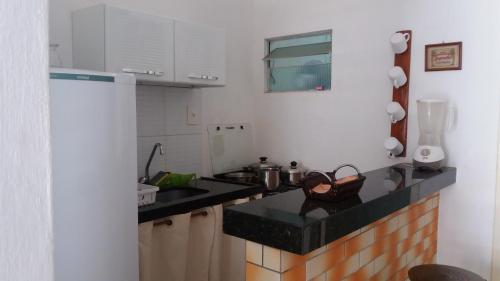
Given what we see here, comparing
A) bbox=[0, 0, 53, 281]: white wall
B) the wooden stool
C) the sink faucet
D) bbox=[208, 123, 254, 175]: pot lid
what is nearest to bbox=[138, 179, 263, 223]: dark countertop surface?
the sink faucet

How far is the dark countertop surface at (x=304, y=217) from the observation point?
3.30 ft

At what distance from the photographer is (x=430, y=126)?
220 cm

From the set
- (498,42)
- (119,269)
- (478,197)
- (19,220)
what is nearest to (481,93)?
(498,42)

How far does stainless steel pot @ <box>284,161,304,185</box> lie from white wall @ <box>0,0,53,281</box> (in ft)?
8.44

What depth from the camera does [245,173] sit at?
3273 millimetres

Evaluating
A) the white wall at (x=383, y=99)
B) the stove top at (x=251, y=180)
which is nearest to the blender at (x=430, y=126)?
the white wall at (x=383, y=99)

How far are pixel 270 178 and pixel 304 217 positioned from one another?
6.32ft

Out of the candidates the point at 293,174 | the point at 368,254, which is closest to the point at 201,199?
the point at 293,174

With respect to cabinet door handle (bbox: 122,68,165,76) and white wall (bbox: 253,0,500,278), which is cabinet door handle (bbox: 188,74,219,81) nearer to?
cabinet door handle (bbox: 122,68,165,76)

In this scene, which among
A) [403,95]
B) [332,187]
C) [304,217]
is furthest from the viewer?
[403,95]

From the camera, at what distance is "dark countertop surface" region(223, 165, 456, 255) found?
1.01m

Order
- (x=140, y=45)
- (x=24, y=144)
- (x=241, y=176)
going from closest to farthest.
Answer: (x=24, y=144), (x=140, y=45), (x=241, y=176)

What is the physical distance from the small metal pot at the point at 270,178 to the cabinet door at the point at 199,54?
2.51 ft

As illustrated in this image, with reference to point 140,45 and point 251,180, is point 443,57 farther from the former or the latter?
point 140,45
